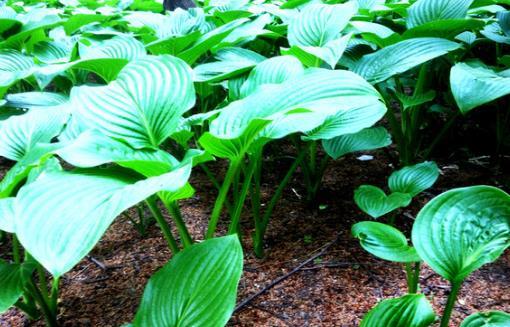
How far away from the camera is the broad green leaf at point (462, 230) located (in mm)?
718

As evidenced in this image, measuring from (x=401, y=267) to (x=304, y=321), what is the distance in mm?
336

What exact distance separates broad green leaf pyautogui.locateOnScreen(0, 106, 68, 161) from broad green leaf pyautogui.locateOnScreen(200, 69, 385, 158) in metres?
0.49

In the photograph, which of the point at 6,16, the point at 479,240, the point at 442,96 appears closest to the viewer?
the point at 479,240

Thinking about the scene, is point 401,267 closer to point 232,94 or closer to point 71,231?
point 232,94

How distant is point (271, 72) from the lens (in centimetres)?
110

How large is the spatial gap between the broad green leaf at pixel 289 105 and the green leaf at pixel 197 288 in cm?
18

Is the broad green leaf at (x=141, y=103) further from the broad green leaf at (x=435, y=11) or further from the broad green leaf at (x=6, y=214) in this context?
the broad green leaf at (x=435, y=11)

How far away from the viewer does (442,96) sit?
1.79m

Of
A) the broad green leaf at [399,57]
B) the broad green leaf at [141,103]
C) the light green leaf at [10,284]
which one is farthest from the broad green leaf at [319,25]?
the light green leaf at [10,284]

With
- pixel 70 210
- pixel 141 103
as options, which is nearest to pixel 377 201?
pixel 141 103

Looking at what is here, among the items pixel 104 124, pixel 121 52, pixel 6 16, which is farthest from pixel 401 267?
pixel 6 16

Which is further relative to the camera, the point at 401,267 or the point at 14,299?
the point at 401,267

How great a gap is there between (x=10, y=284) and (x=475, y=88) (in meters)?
1.13

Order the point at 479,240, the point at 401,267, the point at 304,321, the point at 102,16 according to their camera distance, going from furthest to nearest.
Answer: the point at 102,16
the point at 401,267
the point at 304,321
the point at 479,240
